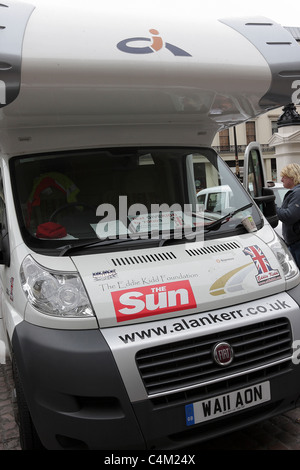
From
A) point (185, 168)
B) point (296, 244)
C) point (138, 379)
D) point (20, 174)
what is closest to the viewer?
point (138, 379)

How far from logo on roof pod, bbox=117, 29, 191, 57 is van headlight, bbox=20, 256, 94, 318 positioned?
156 cm

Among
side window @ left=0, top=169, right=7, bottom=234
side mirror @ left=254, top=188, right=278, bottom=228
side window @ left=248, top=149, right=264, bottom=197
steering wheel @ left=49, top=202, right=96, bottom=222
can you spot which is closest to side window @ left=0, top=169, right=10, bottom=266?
side window @ left=0, top=169, right=7, bottom=234

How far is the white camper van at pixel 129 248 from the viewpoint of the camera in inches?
100

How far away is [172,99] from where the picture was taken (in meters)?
3.34

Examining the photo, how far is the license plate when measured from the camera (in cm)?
260

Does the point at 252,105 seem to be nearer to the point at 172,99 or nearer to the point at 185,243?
the point at 172,99

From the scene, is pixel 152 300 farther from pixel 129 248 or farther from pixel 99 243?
pixel 99 243

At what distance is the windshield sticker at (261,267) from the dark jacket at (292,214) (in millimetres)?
2168

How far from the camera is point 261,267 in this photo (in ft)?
10.2

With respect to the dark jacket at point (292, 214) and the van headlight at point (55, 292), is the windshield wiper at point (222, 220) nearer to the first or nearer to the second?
the van headlight at point (55, 292)

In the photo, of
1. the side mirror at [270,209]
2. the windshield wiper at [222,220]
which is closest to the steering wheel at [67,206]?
the windshield wiper at [222,220]

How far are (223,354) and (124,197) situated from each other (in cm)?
163

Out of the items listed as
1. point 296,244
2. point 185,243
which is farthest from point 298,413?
point 296,244
